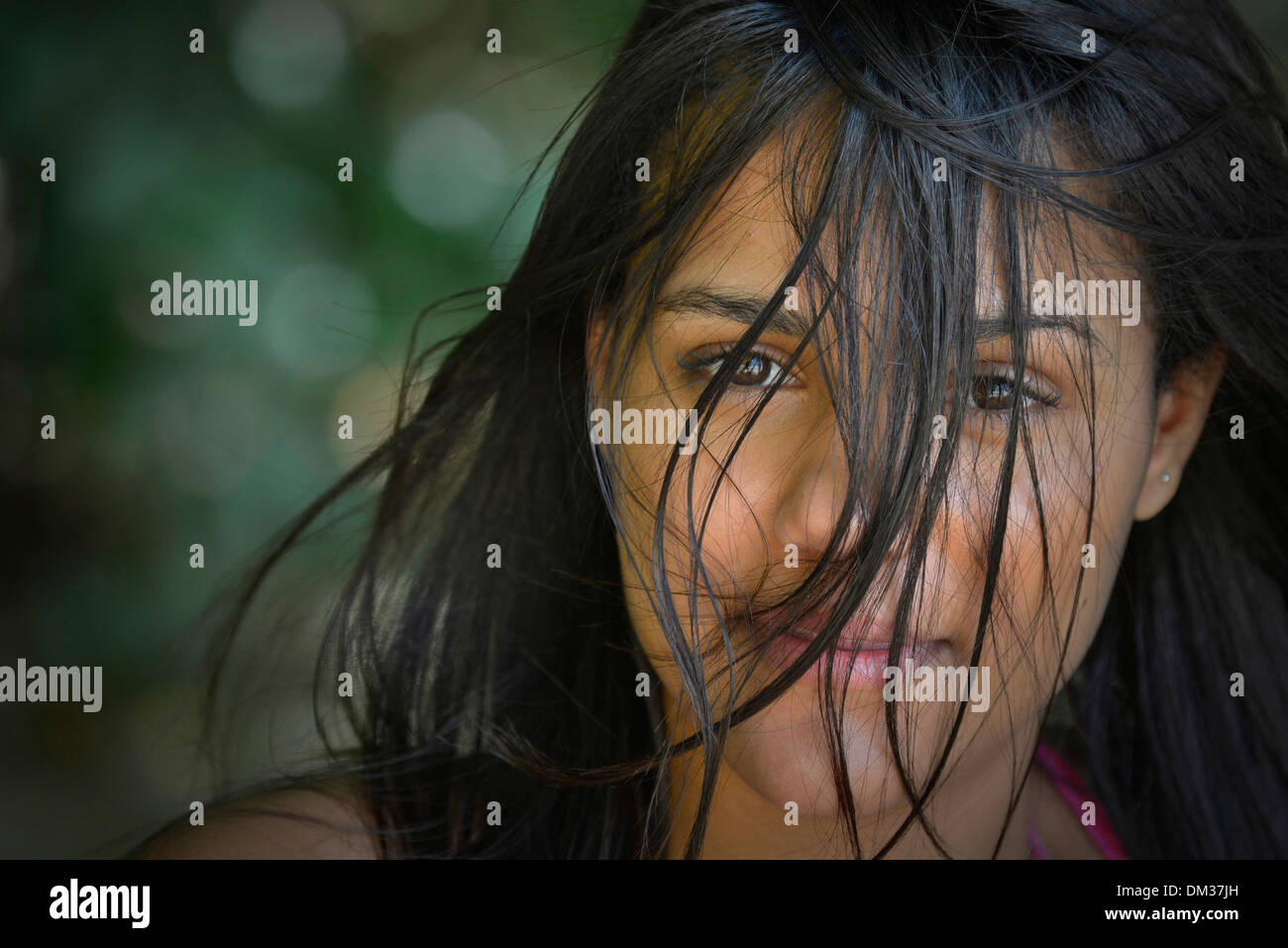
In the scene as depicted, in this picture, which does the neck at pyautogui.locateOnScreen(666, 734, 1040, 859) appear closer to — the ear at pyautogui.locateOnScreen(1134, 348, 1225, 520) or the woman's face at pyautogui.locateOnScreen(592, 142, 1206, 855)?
the woman's face at pyautogui.locateOnScreen(592, 142, 1206, 855)

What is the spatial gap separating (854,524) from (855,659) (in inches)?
5.8

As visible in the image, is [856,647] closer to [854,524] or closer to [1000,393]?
[854,524]

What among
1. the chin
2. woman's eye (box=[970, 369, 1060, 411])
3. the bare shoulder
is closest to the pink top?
the chin

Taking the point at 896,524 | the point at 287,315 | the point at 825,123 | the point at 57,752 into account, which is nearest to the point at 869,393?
the point at 896,524

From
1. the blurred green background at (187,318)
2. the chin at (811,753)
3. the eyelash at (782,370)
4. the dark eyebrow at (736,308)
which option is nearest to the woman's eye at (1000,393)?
the eyelash at (782,370)

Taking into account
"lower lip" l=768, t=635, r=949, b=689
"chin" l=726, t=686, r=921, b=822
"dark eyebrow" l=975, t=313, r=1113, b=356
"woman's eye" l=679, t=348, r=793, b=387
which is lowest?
"chin" l=726, t=686, r=921, b=822

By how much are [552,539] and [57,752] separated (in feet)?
3.65

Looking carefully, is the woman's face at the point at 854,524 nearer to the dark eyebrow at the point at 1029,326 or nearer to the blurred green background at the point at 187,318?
the dark eyebrow at the point at 1029,326

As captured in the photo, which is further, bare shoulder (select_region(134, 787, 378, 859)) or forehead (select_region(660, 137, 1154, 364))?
bare shoulder (select_region(134, 787, 378, 859))

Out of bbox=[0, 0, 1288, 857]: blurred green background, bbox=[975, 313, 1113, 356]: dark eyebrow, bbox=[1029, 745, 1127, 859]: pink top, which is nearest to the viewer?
bbox=[975, 313, 1113, 356]: dark eyebrow

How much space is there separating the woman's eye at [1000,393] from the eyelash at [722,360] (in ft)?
0.58

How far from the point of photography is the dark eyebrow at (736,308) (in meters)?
0.97

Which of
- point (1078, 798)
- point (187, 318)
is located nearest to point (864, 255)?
point (1078, 798)

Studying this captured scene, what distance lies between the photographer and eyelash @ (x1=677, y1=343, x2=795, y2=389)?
1016 mm
